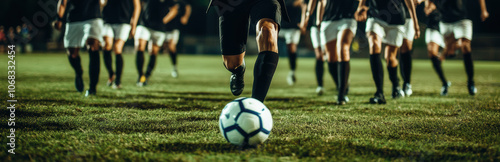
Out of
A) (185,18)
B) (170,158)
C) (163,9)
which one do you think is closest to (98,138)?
(170,158)

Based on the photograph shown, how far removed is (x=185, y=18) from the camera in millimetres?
10094

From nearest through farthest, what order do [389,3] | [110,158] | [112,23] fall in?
[110,158] → [389,3] → [112,23]

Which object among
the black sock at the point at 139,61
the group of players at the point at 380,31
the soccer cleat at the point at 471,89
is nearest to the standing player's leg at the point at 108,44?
the black sock at the point at 139,61

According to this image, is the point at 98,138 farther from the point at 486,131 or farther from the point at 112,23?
the point at 112,23

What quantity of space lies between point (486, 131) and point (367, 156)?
1346 mm

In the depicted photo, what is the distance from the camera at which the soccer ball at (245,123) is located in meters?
2.31

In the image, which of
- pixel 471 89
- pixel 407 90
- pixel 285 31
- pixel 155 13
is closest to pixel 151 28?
pixel 155 13

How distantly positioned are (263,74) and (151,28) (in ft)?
18.5

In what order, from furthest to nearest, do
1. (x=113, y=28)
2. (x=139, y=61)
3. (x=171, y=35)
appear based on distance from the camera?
1. (x=171, y=35)
2. (x=139, y=61)
3. (x=113, y=28)

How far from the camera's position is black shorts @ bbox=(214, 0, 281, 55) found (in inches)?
119

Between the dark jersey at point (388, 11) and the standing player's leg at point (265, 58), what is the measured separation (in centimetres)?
256

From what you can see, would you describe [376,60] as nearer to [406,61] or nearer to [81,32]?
[406,61]

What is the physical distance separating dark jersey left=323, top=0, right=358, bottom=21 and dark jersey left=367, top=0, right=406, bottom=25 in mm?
245

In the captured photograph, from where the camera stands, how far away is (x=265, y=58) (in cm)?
287
